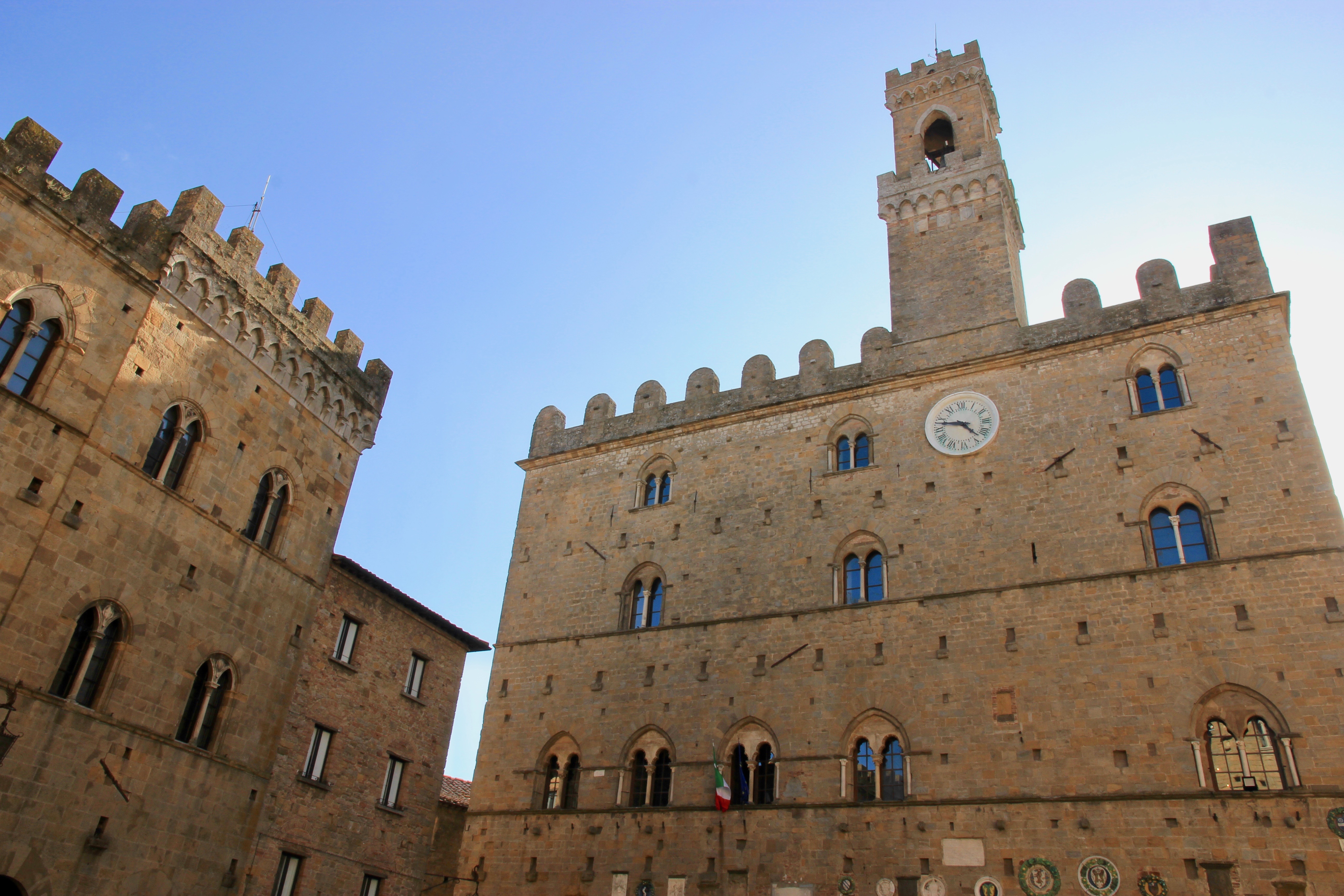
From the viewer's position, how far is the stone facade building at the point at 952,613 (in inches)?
582

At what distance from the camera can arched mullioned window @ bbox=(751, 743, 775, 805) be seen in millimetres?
17797

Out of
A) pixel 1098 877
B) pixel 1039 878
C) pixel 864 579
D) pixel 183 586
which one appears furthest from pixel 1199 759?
pixel 183 586

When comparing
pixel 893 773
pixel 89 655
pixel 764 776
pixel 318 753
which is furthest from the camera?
pixel 318 753

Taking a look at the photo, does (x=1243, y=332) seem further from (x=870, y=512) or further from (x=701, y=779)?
(x=701, y=779)

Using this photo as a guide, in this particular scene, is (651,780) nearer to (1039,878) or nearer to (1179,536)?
(1039,878)

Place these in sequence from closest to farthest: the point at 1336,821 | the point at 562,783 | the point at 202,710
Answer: the point at 1336,821
the point at 202,710
the point at 562,783

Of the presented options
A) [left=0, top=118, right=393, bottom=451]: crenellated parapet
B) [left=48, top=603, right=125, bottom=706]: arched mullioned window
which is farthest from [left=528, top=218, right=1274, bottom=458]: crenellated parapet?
[left=48, top=603, right=125, bottom=706]: arched mullioned window

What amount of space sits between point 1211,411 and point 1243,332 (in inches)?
68.1

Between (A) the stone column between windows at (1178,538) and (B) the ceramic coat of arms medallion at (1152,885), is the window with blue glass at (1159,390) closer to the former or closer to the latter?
(A) the stone column between windows at (1178,538)

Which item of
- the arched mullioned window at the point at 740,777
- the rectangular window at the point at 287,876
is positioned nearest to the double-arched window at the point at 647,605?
the arched mullioned window at the point at 740,777

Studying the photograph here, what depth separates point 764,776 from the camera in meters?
18.0

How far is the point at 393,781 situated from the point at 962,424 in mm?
14273

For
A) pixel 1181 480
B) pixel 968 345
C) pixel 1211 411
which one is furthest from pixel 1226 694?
pixel 968 345

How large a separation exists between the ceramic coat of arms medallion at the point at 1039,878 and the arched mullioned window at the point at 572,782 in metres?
8.43
